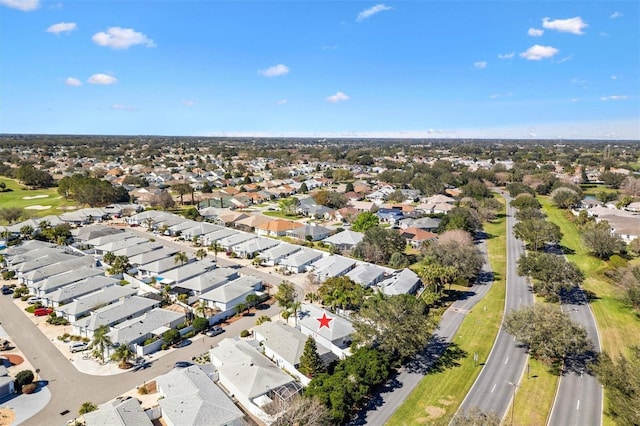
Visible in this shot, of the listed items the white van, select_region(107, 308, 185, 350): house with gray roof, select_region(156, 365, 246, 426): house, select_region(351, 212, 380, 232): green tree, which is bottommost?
the white van

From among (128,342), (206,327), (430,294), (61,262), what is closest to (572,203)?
(430,294)

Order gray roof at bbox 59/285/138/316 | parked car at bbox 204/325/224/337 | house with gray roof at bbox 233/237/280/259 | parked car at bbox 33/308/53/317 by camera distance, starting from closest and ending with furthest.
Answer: parked car at bbox 204/325/224/337 < gray roof at bbox 59/285/138/316 < parked car at bbox 33/308/53/317 < house with gray roof at bbox 233/237/280/259

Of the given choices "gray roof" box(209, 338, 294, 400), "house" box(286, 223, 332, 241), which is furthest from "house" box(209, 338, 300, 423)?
"house" box(286, 223, 332, 241)

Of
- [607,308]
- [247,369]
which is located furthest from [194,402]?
[607,308]

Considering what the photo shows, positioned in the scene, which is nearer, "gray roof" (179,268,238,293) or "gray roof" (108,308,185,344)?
"gray roof" (108,308,185,344)

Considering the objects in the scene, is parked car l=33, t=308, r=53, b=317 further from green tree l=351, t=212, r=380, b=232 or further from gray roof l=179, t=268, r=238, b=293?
green tree l=351, t=212, r=380, b=232

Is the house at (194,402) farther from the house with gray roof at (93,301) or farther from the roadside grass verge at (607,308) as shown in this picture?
the roadside grass verge at (607,308)
